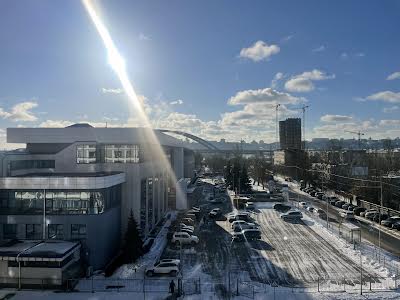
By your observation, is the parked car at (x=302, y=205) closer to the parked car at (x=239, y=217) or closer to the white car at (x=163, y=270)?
the parked car at (x=239, y=217)

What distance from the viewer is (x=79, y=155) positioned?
26172 millimetres

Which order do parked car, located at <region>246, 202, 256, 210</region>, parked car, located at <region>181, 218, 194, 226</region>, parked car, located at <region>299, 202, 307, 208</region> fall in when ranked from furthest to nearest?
1. parked car, located at <region>246, 202, 256, 210</region>
2. parked car, located at <region>299, 202, 307, 208</region>
3. parked car, located at <region>181, 218, 194, 226</region>

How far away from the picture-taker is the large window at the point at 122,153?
26125 millimetres

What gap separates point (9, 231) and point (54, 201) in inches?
130

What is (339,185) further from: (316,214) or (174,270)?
(174,270)

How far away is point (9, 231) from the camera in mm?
21375

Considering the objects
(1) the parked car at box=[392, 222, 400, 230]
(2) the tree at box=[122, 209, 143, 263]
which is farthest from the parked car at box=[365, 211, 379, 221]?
(2) the tree at box=[122, 209, 143, 263]

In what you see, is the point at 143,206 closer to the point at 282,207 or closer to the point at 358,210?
the point at 282,207

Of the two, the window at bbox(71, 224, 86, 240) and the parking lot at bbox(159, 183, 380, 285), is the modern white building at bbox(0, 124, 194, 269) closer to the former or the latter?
the window at bbox(71, 224, 86, 240)

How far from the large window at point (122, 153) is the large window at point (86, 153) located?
835 millimetres

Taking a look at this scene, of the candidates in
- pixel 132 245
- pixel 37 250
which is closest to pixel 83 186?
pixel 37 250

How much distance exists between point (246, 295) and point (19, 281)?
430 inches

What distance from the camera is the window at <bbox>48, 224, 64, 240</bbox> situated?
816 inches

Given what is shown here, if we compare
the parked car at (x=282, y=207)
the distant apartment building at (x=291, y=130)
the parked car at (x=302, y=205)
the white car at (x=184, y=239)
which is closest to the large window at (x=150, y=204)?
the white car at (x=184, y=239)
